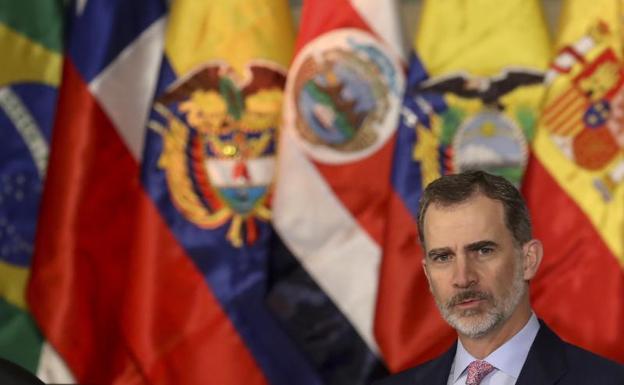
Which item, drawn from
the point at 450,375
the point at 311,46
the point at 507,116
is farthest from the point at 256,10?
the point at 450,375

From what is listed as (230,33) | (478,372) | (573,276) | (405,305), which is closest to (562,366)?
(478,372)

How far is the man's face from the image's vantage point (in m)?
2.15

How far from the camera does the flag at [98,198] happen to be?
3.97m

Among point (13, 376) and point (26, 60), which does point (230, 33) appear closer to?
point (26, 60)

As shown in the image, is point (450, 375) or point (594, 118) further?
point (594, 118)

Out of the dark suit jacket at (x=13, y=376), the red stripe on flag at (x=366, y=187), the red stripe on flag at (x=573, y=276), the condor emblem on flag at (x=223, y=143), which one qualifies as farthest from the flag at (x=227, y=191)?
the dark suit jacket at (x=13, y=376)

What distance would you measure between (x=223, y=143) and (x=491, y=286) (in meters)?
1.91

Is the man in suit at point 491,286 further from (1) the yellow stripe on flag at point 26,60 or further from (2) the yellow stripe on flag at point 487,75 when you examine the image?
(1) the yellow stripe on flag at point 26,60

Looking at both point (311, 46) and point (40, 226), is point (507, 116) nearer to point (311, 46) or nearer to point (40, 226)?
point (311, 46)

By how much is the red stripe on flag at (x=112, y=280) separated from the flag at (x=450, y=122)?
1.84 feet

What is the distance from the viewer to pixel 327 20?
3.91 meters

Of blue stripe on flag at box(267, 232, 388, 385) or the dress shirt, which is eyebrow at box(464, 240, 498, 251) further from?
blue stripe on flag at box(267, 232, 388, 385)

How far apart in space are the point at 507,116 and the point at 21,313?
174 centimetres

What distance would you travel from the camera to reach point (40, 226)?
13.1 ft
